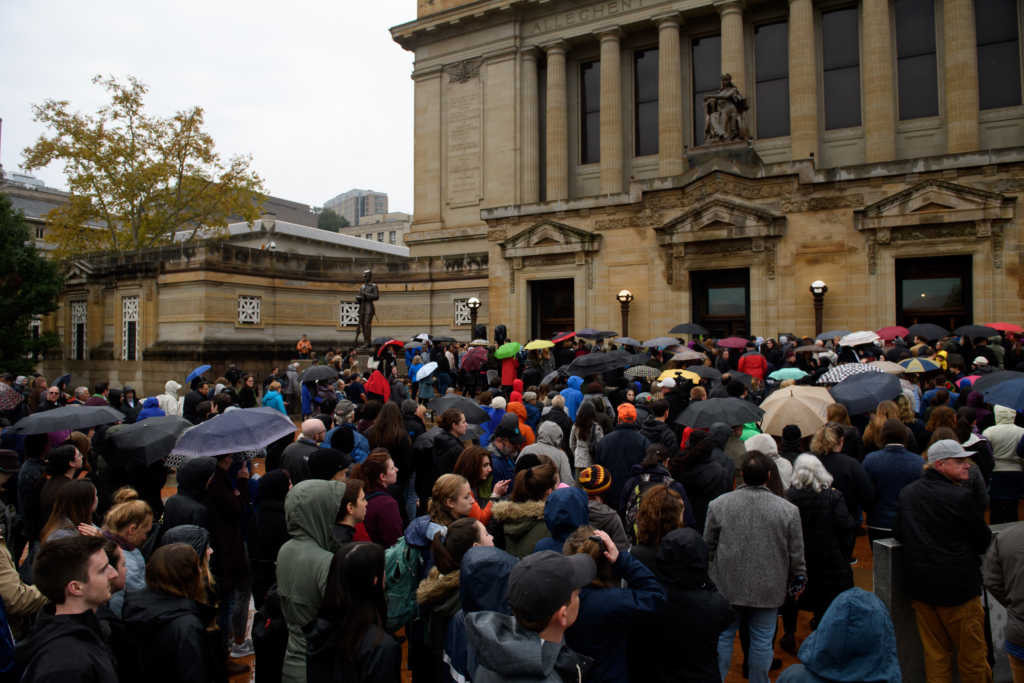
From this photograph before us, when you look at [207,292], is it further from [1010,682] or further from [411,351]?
[1010,682]

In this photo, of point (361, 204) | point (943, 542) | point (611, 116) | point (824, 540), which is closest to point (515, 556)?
point (824, 540)

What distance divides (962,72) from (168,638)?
3394 centimetres

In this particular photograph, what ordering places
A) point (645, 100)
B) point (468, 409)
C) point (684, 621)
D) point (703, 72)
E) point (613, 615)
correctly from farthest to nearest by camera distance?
1. point (645, 100)
2. point (703, 72)
3. point (468, 409)
4. point (684, 621)
5. point (613, 615)

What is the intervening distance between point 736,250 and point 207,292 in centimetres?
1922

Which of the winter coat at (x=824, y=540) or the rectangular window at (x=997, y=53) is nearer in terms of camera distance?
the winter coat at (x=824, y=540)

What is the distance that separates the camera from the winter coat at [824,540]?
18.0 ft

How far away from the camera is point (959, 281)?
65.3 ft

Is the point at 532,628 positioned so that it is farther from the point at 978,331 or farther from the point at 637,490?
the point at 978,331

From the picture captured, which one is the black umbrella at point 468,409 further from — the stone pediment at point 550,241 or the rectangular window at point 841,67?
the rectangular window at point 841,67

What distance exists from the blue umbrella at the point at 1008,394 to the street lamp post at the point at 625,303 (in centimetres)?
1480

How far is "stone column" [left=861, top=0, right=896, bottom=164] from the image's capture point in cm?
2855

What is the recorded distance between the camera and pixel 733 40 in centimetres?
3103

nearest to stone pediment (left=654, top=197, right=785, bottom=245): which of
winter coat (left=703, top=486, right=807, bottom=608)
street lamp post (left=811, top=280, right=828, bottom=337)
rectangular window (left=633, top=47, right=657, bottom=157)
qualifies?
street lamp post (left=811, top=280, right=828, bottom=337)

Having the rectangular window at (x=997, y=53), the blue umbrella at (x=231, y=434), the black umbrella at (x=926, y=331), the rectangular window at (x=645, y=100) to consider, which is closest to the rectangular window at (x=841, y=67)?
the rectangular window at (x=997, y=53)
